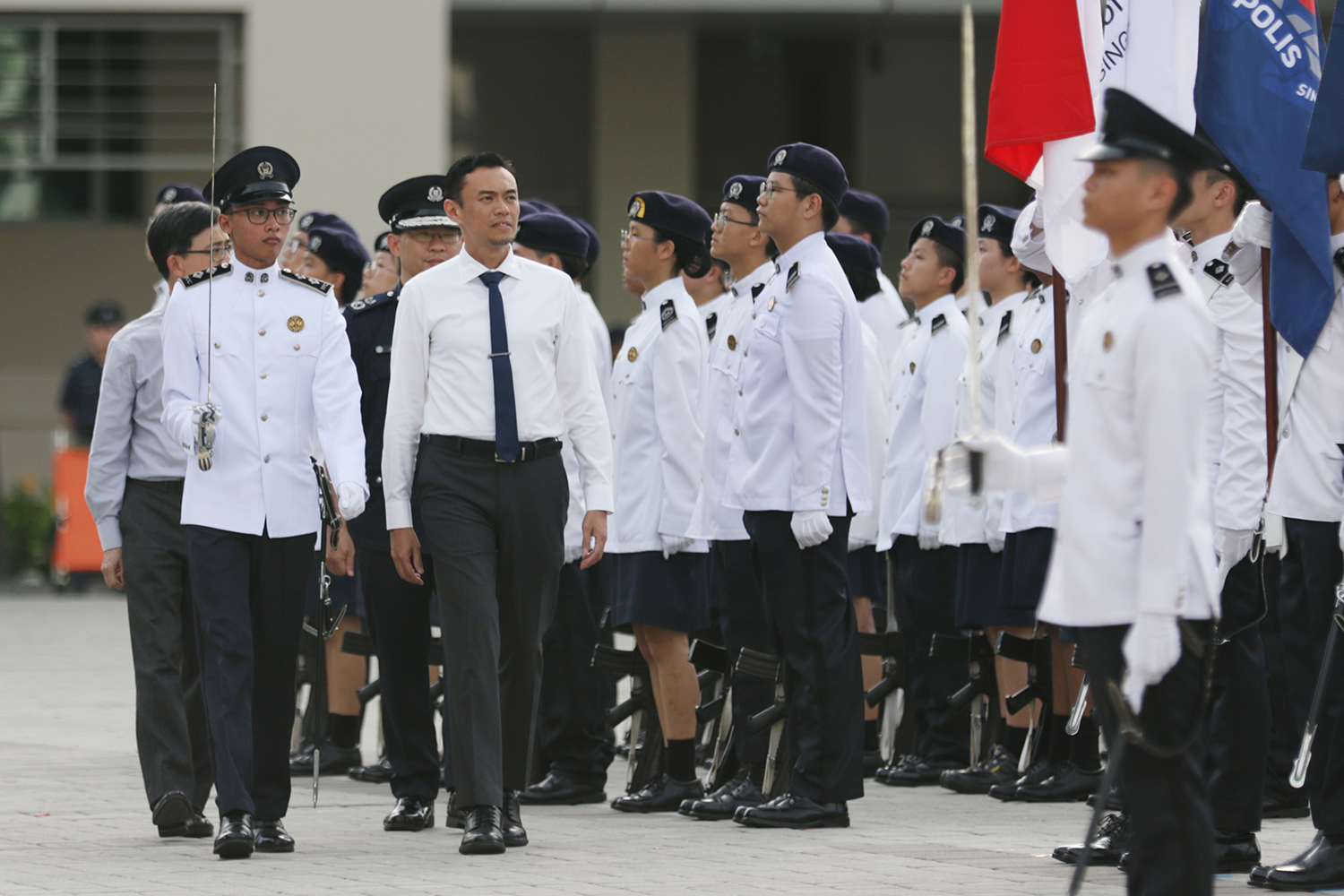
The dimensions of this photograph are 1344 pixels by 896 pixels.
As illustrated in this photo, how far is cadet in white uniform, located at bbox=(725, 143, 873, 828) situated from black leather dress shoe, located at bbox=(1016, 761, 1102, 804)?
1015mm

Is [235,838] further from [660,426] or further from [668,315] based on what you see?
[668,315]

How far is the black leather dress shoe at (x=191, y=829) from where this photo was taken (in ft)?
23.1

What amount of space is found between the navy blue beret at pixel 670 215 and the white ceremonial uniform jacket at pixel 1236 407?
245 centimetres

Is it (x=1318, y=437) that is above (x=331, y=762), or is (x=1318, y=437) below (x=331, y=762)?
above

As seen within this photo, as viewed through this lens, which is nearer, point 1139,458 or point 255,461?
point 1139,458

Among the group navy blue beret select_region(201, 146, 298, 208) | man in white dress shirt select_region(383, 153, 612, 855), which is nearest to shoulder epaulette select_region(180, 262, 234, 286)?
navy blue beret select_region(201, 146, 298, 208)

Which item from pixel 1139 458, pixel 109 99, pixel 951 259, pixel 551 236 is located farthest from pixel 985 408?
pixel 109 99

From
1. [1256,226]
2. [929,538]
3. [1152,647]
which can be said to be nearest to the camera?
[1152,647]

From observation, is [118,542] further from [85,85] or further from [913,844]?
[85,85]

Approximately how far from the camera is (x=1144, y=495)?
4.46 meters

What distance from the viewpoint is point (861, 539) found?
8.85m

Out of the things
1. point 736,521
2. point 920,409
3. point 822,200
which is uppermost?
point 822,200

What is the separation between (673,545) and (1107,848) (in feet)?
7.37

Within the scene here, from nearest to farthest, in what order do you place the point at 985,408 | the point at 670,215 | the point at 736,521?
the point at 736,521
the point at 670,215
the point at 985,408
